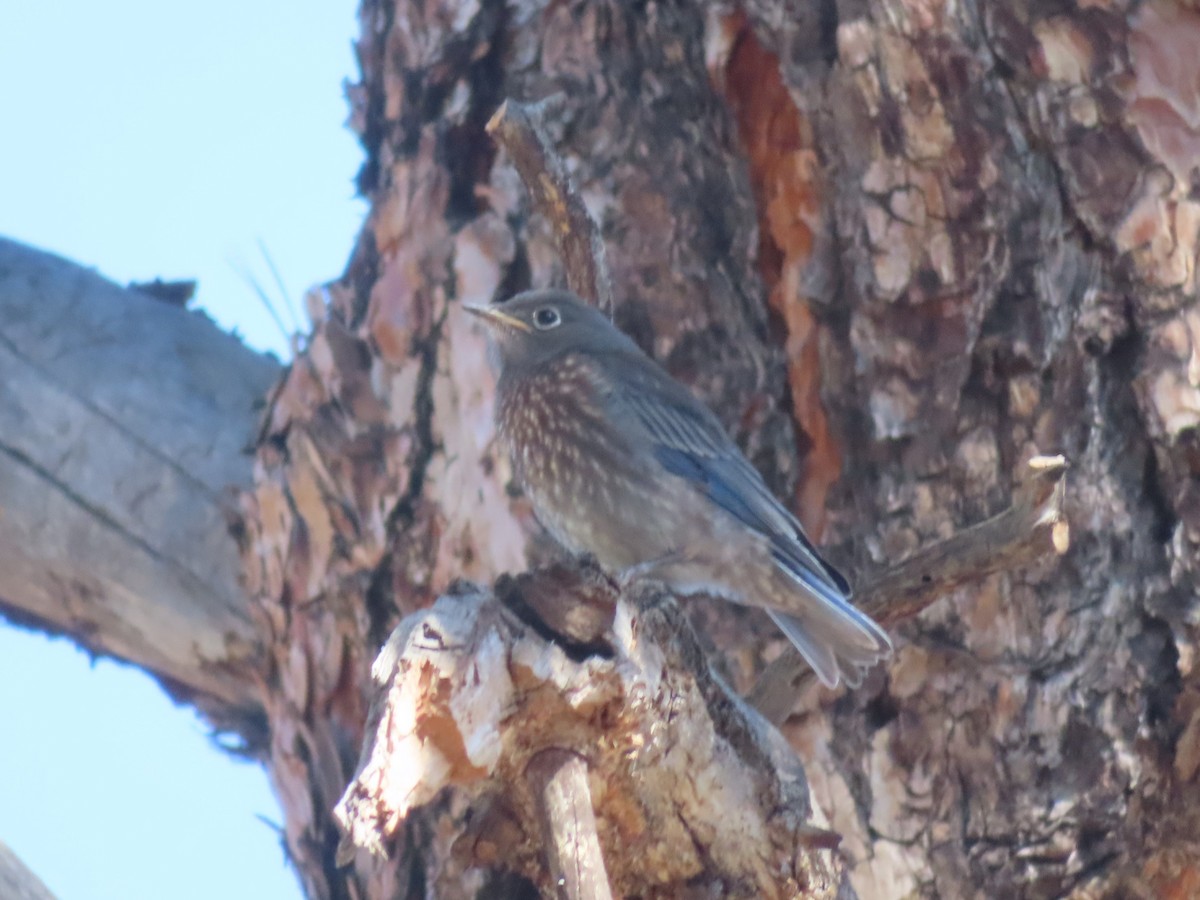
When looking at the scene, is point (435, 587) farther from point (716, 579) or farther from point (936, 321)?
point (936, 321)

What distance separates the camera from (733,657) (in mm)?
3826

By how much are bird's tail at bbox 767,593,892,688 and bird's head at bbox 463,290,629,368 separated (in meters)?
0.91

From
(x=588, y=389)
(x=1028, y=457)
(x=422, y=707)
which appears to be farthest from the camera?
(x=588, y=389)

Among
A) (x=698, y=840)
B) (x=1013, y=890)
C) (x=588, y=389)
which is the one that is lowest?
(x=1013, y=890)

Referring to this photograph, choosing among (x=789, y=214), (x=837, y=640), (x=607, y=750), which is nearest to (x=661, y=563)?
(x=837, y=640)

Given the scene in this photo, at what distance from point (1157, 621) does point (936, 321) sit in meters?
0.82

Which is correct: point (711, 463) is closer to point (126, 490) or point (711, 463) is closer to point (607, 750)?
point (607, 750)

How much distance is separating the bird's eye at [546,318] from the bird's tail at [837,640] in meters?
1.08

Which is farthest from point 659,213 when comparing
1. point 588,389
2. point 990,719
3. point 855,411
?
point 990,719

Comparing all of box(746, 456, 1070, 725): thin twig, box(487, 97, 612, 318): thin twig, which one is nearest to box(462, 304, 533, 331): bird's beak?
box(487, 97, 612, 318): thin twig

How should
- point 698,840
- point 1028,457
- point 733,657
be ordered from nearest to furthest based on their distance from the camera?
point 698,840 → point 1028,457 → point 733,657

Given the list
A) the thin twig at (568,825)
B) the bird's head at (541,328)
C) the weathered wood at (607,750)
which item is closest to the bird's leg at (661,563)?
the bird's head at (541,328)

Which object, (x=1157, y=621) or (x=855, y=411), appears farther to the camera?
(x=855, y=411)

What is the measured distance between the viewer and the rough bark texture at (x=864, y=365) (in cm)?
329
